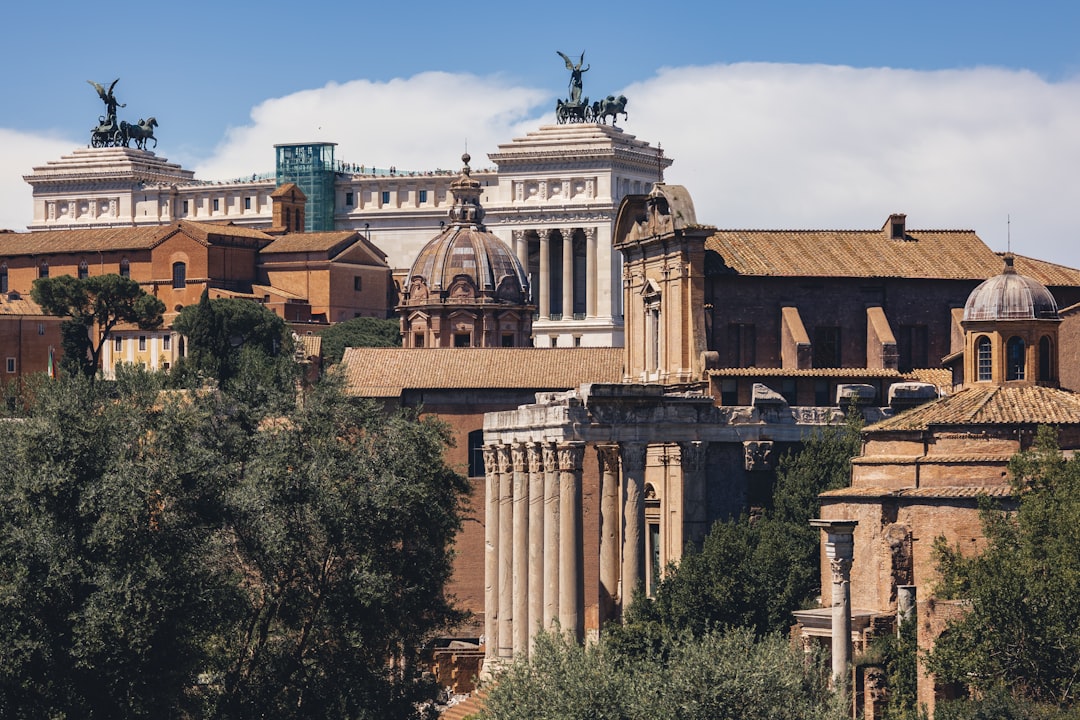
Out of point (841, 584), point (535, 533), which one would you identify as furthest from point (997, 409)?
point (535, 533)

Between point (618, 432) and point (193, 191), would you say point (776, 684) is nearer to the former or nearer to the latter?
point (618, 432)

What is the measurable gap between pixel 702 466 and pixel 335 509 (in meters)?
13.5

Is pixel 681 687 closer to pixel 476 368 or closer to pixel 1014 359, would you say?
pixel 1014 359

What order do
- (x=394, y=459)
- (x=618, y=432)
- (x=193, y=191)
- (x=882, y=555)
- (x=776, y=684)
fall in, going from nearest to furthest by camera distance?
(x=776, y=684) → (x=882, y=555) → (x=394, y=459) → (x=618, y=432) → (x=193, y=191)

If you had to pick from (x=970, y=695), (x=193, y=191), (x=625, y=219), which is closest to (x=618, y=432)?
(x=625, y=219)

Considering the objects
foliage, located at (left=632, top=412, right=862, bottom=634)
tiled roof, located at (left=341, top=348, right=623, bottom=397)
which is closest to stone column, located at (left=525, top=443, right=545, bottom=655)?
foliage, located at (left=632, top=412, right=862, bottom=634)

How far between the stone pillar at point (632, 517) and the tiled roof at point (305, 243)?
73.2m

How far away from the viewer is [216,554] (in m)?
47.9

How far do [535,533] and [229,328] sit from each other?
2069 inches

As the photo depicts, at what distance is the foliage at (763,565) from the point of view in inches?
2125

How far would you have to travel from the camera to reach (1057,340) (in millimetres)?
52125

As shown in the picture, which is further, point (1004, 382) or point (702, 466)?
point (702, 466)

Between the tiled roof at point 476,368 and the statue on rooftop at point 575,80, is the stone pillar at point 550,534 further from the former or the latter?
the statue on rooftop at point 575,80

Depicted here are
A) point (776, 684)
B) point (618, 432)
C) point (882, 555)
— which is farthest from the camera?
point (618, 432)
